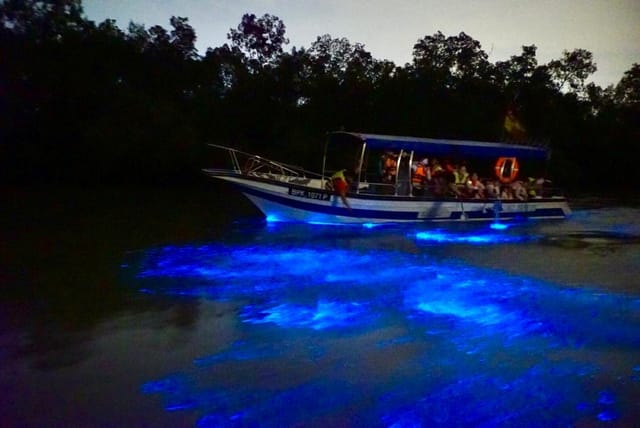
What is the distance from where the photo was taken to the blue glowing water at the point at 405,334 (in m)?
5.44

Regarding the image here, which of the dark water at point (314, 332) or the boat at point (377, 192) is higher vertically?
the boat at point (377, 192)

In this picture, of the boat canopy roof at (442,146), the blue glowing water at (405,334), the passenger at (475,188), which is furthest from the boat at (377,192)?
the blue glowing water at (405,334)

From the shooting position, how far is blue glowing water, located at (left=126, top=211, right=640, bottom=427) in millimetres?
5441

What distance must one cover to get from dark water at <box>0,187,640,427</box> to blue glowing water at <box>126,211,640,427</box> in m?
0.03

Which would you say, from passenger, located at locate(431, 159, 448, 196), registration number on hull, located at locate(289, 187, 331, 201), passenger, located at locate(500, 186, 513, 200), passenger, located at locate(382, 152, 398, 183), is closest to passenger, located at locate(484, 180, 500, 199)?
passenger, located at locate(500, 186, 513, 200)

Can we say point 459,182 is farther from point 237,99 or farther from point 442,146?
point 237,99

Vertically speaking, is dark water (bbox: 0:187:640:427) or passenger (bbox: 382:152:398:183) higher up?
passenger (bbox: 382:152:398:183)

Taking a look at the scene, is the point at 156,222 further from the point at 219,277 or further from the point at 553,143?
the point at 553,143

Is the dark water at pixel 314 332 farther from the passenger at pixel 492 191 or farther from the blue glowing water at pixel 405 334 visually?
the passenger at pixel 492 191

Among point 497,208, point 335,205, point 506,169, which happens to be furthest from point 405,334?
point 506,169

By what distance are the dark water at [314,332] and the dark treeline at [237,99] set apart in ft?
70.2

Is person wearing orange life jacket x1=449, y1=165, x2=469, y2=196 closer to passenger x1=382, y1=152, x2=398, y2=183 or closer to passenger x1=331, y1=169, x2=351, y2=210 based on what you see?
passenger x1=382, y1=152, x2=398, y2=183

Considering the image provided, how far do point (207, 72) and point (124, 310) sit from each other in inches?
1277

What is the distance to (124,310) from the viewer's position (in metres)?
8.36
